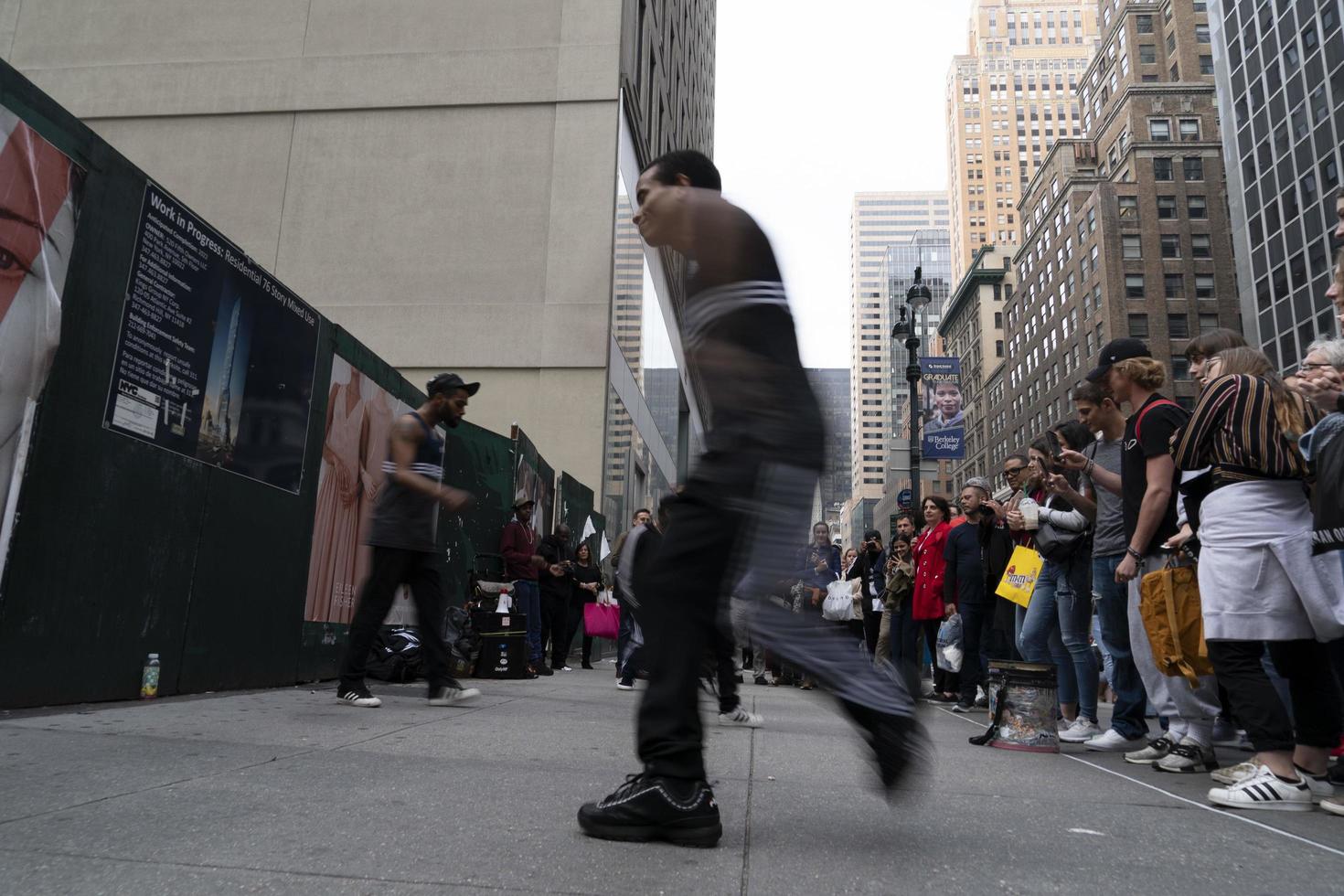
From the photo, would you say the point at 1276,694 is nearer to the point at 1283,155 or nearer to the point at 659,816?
the point at 659,816

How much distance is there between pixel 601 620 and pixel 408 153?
12962 millimetres

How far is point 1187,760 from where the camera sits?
4.43 meters

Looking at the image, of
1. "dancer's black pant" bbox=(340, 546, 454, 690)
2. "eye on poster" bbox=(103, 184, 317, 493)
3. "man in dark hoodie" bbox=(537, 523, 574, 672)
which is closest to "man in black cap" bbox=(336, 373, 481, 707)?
"dancer's black pant" bbox=(340, 546, 454, 690)

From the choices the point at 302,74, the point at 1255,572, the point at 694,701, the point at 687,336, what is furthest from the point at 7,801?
the point at 302,74

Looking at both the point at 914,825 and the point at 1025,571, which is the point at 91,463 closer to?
the point at 914,825

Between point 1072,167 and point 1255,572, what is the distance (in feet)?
262

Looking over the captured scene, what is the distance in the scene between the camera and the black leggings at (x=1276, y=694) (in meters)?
3.50

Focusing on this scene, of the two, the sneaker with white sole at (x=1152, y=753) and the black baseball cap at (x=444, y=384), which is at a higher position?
the black baseball cap at (x=444, y=384)

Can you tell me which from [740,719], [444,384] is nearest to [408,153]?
[444,384]

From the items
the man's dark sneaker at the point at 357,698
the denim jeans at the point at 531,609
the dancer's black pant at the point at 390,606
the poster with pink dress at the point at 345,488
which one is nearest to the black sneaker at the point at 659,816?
the man's dark sneaker at the point at 357,698

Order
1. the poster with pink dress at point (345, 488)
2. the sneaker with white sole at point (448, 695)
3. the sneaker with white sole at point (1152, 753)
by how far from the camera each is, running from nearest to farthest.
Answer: the sneaker with white sole at point (1152, 753) < the sneaker with white sole at point (448, 695) < the poster with pink dress at point (345, 488)

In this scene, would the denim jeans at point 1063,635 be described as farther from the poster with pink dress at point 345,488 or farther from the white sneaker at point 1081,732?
the poster with pink dress at point 345,488

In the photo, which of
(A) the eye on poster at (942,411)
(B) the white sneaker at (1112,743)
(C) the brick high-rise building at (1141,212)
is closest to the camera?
(B) the white sneaker at (1112,743)

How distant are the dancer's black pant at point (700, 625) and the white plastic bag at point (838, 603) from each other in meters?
8.94
